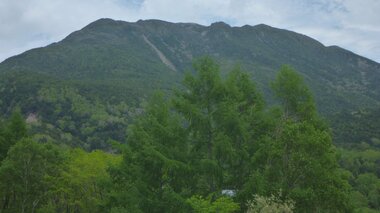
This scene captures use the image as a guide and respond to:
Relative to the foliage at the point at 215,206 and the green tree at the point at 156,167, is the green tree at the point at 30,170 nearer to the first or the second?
the green tree at the point at 156,167

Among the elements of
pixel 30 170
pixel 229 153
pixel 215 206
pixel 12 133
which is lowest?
→ pixel 30 170

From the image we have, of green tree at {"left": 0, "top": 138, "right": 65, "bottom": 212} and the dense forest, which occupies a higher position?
the dense forest

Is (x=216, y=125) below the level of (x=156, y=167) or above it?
above

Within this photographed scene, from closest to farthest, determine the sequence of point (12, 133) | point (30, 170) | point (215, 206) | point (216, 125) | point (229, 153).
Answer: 1. point (215, 206)
2. point (229, 153)
3. point (216, 125)
4. point (30, 170)
5. point (12, 133)

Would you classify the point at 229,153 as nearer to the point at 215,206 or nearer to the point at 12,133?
the point at 215,206

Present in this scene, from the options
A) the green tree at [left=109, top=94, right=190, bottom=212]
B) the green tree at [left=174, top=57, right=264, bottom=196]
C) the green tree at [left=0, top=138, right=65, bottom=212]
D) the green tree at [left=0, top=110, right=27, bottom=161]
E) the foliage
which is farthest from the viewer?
the green tree at [left=0, top=110, right=27, bottom=161]

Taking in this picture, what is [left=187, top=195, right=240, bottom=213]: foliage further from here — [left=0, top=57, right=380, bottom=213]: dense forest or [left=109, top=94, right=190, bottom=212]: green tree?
[left=109, top=94, right=190, bottom=212]: green tree

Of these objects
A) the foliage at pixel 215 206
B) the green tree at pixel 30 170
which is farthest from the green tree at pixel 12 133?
the foliage at pixel 215 206

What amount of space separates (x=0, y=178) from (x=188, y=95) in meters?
18.5

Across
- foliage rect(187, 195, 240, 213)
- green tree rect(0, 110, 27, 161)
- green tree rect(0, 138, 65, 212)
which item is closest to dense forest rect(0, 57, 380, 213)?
foliage rect(187, 195, 240, 213)

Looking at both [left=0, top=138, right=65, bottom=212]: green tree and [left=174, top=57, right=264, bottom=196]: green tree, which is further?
[left=0, top=138, right=65, bottom=212]: green tree

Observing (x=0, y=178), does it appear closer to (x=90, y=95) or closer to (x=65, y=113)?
(x=65, y=113)

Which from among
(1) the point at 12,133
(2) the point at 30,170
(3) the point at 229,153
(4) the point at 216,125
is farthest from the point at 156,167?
(1) the point at 12,133

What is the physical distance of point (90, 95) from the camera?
624 feet
